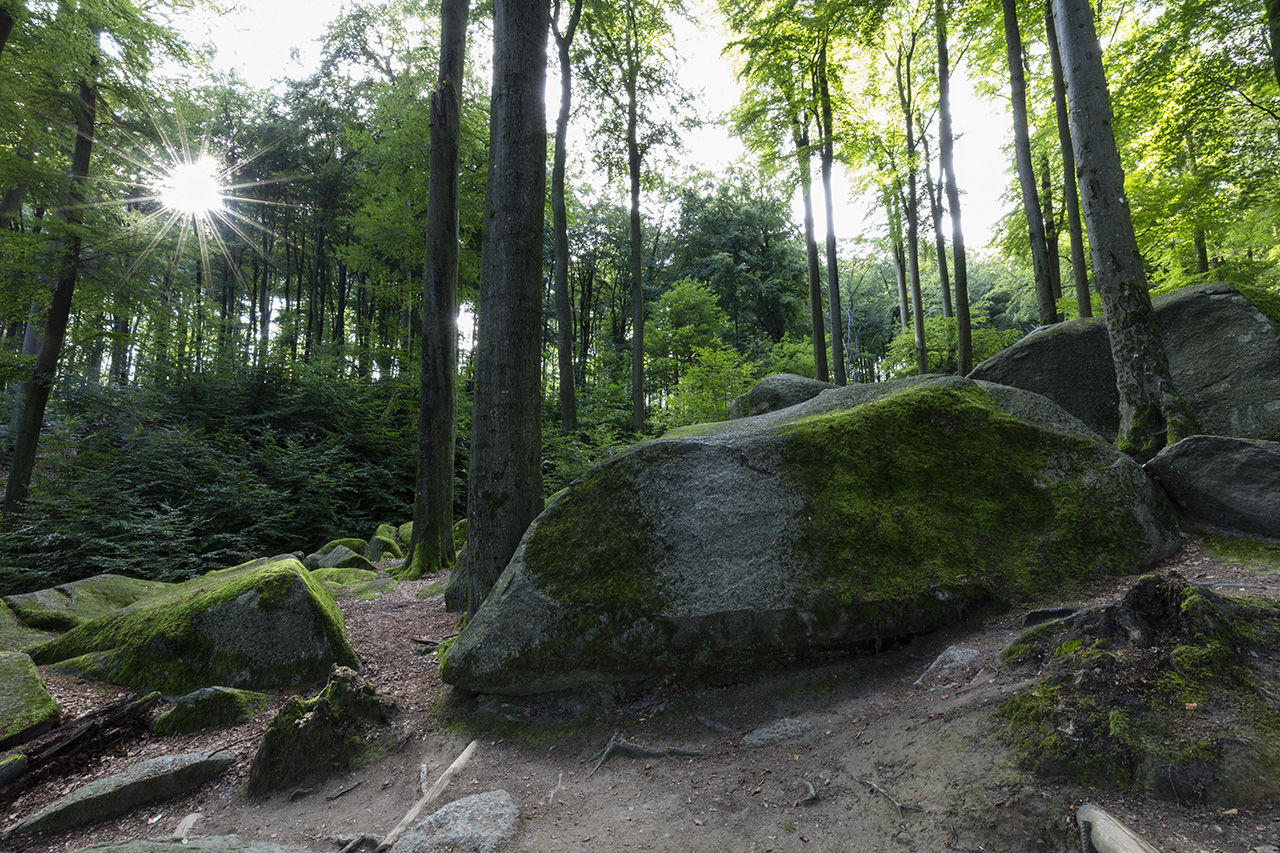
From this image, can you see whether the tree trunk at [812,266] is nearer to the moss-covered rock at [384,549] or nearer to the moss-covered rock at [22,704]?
the moss-covered rock at [384,549]

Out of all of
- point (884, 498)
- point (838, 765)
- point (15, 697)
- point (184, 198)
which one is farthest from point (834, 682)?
point (184, 198)

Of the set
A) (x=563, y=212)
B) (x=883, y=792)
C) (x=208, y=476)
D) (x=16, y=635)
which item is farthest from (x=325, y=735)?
(x=563, y=212)

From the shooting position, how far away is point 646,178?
16.7 meters

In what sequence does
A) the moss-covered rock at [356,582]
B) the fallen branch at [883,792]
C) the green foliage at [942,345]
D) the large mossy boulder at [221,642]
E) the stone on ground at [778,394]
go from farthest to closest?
the green foliage at [942,345] → the stone on ground at [778,394] → the moss-covered rock at [356,582] → the large mossy boulder at [221,642] → the fallen branch at [883,792]

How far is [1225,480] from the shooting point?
12.8 feet

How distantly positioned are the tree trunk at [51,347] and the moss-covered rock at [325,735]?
1018cm

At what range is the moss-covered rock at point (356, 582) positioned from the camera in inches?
315

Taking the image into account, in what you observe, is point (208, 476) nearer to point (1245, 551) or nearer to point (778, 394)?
point (778, 394)

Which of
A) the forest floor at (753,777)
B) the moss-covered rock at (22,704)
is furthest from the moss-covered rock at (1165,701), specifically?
the moss-covered rock at (22,704)

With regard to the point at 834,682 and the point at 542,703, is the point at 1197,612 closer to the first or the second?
the point at 834,682

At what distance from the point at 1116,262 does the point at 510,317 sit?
5.88 metres

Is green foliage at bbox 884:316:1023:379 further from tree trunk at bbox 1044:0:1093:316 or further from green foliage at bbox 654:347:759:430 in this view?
green foliage at bbox 654:347:759:430

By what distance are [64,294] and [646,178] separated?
46.3ft

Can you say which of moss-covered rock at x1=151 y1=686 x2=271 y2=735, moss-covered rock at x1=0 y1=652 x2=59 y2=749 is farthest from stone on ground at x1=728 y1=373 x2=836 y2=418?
moss-covered rock at x1=0 y1=652 x2=59 y2=749
